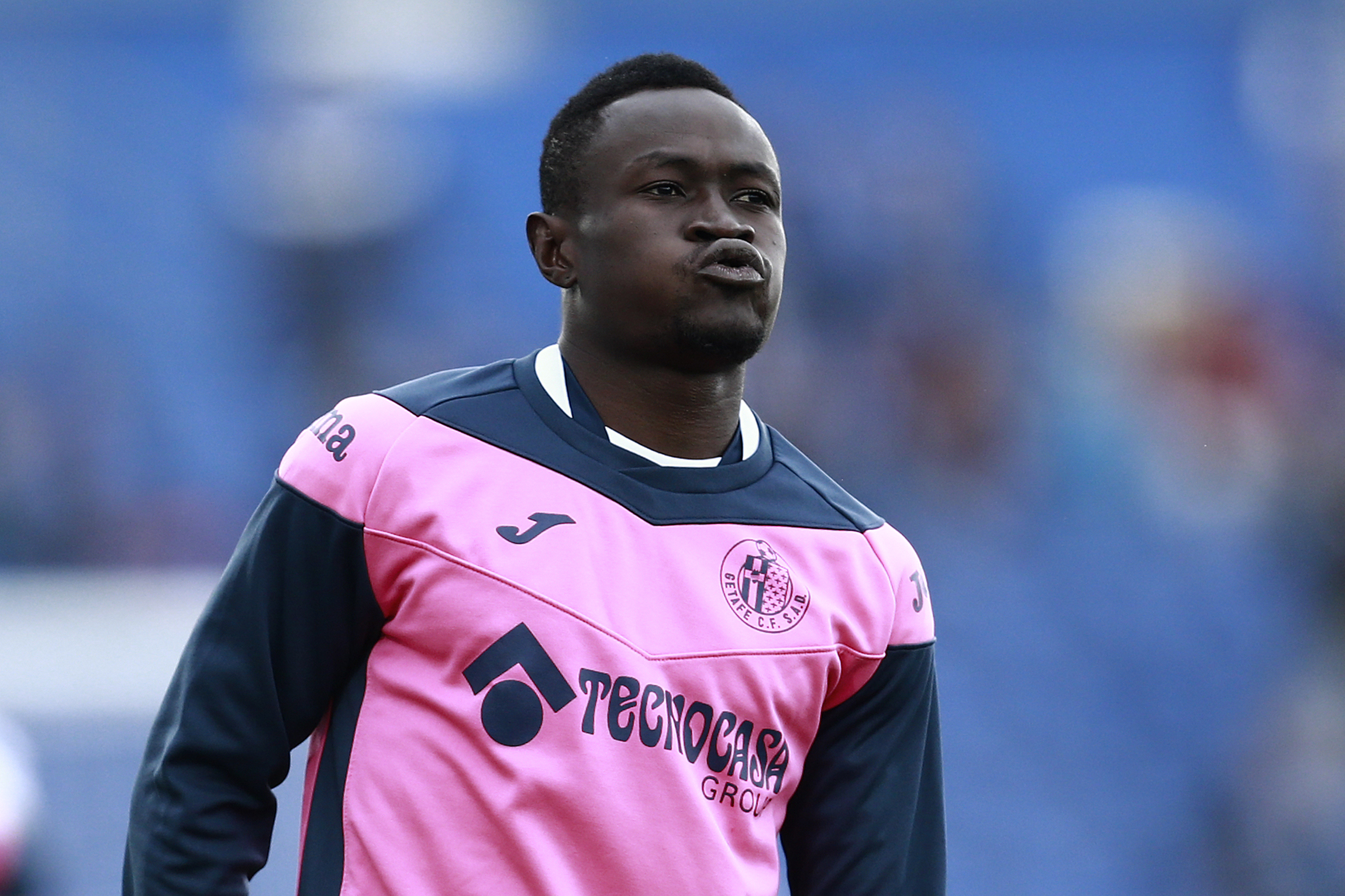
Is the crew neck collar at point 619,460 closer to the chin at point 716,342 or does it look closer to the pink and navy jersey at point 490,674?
the pink and navy jersey at point 490,674

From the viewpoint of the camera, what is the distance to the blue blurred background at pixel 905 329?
827 cm

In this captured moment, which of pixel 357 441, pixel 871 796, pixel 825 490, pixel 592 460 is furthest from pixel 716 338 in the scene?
pixel 871 796

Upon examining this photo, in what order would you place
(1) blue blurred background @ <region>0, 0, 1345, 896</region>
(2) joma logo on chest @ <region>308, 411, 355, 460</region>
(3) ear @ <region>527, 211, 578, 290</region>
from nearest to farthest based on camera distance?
(2) joma logo on chest @ <region>308, 411, 355, 460</region>, (3) ear @ <region>527, 211, 578, 290</region>, (1) blue blurred background @ <region>0, 0, 1345, 896</region>

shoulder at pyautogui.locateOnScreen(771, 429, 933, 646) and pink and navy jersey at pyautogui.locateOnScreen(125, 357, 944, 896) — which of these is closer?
pink and navy jersey at pyautogui.locateOnScreen(125, 357, 944, 896)

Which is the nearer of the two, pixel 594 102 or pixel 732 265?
pixel 732 265

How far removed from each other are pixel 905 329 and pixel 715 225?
295 inches

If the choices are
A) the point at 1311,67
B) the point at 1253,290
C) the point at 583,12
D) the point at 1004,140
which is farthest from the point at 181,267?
the point at 1311,67

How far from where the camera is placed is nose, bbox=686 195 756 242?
2.13 metres

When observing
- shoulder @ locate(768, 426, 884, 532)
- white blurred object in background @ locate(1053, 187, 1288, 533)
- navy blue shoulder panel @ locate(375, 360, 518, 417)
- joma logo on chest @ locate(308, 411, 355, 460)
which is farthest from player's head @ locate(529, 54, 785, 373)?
white blurred object in background @ locate(1053, 187, 1288, 533)

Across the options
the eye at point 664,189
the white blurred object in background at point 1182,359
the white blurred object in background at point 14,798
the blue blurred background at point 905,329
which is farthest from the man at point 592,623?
the white blurred object in background at point 1182,359

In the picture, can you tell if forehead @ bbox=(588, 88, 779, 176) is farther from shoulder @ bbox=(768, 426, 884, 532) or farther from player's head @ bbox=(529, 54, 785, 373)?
shoulder @ bbox=(768, 426, 884, 532)

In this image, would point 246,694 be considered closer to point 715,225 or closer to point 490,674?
point 490,674

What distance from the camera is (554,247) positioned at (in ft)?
7.48

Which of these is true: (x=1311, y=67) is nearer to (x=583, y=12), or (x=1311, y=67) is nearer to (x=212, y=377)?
(x=583, y=12)
